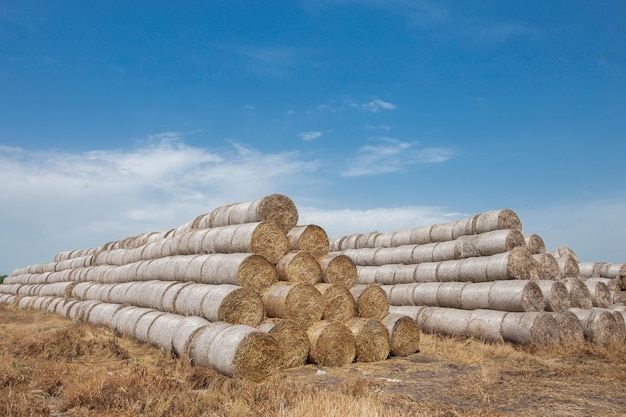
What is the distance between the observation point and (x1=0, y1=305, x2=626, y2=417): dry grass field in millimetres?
6965

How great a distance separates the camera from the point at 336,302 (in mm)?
12422

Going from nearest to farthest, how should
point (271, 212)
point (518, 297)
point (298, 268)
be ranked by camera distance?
point (298, 268)
point (271, 212)
point (518, 297)

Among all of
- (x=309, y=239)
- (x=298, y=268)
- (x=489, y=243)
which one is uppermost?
(x=489, y=243)

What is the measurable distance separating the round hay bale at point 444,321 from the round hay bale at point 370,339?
12.6ft

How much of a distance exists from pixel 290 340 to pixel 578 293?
10.2 metres

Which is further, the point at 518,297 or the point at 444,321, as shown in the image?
the point at 444,321

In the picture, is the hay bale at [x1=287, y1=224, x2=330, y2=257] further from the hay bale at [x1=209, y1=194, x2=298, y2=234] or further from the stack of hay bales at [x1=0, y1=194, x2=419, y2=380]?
the hay bale at [x1=209, y1=194, x2=298, y2=234]

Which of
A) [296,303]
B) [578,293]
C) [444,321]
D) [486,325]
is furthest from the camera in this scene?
[578,293]

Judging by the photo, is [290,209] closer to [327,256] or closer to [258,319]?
[327,256]

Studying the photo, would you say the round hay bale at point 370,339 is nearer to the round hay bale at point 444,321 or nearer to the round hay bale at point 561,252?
the round hay bale at point 444,321

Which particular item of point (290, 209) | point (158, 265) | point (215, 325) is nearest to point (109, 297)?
point (158, 265)

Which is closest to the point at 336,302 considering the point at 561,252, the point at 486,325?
the point at 486,325

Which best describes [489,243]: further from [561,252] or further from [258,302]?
[258,302]

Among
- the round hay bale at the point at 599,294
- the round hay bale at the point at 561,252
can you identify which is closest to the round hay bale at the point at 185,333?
the round hay bale at the point at 599,294
